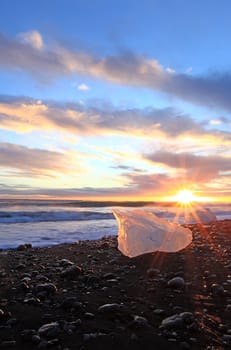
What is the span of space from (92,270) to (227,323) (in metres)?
2.80

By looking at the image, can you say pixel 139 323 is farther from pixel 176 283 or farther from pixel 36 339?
pixel 176 283

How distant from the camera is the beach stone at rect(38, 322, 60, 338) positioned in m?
3.14

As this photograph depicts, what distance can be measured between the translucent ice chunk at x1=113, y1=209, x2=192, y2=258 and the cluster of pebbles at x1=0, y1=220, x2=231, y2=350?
28 centimetres

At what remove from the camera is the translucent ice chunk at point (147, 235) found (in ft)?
20.0

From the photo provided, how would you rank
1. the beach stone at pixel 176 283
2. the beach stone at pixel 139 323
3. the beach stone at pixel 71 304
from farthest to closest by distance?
the beach stone at pixel 176 283 < the beach stone at pixel 71 304 < the beach stone at pixel 139 323

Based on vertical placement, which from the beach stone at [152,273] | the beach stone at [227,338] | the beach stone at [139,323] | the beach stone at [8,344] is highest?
the beach stone at [152,273]

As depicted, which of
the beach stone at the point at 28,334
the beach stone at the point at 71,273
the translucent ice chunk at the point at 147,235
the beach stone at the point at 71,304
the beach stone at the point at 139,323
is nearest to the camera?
the beach stone at the point at 28,334

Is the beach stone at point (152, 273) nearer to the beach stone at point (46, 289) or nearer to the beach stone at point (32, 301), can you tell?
the beach stone at point (46, 289)

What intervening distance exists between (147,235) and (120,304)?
2139 millimetres

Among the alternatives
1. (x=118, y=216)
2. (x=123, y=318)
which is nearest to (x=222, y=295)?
(x=123, y=318)

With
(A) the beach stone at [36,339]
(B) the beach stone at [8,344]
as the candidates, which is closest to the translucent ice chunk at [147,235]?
(A) the beach stone at [36,339]

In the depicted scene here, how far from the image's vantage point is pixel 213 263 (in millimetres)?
6410

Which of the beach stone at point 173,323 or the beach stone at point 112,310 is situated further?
the beach stone at point 112,310

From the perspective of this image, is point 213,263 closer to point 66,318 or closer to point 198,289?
point 198,289
